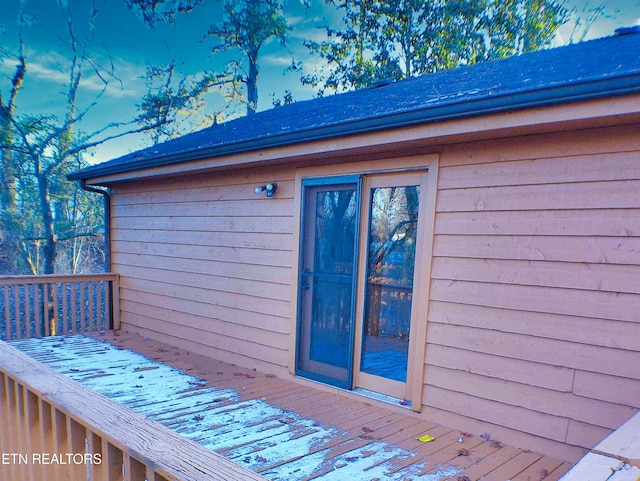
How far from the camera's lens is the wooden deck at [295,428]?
2.27 m

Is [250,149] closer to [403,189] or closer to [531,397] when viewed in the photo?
[403,189]

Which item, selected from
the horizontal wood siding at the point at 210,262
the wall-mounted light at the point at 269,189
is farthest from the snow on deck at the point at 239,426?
the wall-mounted light at the point at 269,189

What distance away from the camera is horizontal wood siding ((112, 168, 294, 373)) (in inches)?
156

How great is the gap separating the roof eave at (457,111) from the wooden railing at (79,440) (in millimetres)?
2264

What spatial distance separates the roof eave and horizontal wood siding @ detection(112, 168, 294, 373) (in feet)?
1.44

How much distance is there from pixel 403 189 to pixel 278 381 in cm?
217

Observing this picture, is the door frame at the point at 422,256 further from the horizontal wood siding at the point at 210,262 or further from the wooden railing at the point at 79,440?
the wooden railing at the point at 79,440

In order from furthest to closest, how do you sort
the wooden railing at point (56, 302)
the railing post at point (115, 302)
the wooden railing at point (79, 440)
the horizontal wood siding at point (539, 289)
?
the railing post at point (115, 302) → the wooden railing at point (56, 302) → the horizontal wood siding at point (539, 289) → the wooden railing at point (79, 440)

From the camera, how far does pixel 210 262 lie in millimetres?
4691

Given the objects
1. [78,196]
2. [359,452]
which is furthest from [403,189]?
[78,196]

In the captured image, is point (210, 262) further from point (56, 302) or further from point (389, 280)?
point (56, 302)

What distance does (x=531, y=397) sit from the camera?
2.50 meters

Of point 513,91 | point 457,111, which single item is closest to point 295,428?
point 457,111

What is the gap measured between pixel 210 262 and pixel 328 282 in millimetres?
1809
